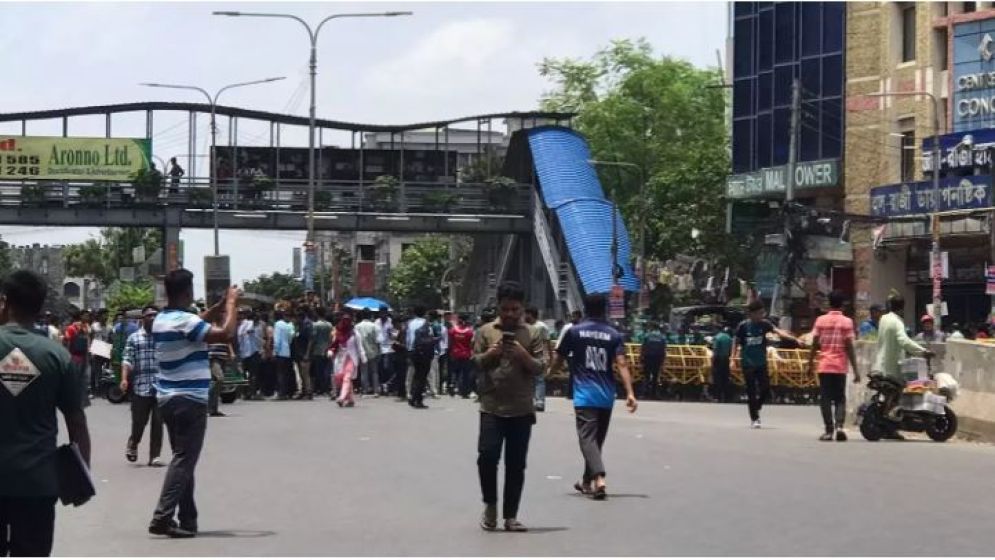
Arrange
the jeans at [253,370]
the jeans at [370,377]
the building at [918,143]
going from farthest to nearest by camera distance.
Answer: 1. the building at [918,143]
2. the jeans at [370,377]
3. the jeans at [253,370]

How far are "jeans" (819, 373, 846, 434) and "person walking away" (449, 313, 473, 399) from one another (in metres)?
13.5

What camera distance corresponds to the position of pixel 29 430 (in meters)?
7.20

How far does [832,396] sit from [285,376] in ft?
49.2

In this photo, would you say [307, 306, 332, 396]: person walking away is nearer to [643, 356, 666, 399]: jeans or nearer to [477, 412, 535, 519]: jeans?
[643, 356, 666, 399]: jeans

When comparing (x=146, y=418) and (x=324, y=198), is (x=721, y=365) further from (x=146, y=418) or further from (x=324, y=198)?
(x=324, y=198)

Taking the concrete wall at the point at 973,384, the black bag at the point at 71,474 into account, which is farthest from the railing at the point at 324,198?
the black bag at the point at 71,474

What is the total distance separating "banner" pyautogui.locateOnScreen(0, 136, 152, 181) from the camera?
70688mm

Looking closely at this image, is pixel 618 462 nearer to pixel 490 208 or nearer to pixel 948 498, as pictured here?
pixel 948 498

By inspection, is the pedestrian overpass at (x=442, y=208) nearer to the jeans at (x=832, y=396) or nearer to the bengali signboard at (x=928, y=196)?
the bengali signboard at (x=928, y=196)

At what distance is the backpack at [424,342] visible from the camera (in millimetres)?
29688

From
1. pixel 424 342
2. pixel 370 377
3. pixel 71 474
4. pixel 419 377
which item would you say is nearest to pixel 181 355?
pixel 71 474

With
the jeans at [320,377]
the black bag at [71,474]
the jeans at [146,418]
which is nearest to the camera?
the black bag at [71,474]

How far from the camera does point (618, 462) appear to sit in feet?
56.3

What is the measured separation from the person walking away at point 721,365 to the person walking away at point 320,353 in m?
7.57
